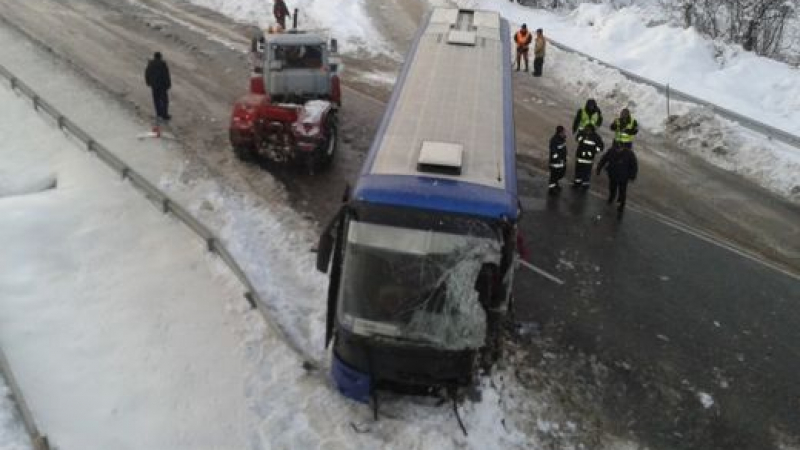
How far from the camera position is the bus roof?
26.9ft

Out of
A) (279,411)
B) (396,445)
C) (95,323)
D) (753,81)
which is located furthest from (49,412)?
(753,81)

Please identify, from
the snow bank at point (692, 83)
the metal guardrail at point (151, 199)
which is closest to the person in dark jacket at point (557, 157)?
the snow bank at point (692, 83)

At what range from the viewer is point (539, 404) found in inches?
378

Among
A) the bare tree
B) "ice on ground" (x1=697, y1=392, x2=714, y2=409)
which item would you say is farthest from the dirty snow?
the bare tree

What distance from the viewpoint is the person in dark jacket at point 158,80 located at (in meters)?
16.6

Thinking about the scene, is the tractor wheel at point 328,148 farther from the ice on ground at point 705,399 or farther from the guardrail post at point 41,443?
the ice on ground at point 705,399

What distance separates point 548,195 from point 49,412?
10116 mm

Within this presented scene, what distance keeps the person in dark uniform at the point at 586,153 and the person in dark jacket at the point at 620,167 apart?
0.33 meters

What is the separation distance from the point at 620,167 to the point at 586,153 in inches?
33.3

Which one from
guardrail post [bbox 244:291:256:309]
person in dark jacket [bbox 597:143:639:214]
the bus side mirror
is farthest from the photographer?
person in dark jacket [bbox 597:143:639:214]

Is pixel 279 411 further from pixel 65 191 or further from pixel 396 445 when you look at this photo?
pixel 65 191

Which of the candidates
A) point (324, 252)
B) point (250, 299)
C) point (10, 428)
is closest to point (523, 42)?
point (250, 299)

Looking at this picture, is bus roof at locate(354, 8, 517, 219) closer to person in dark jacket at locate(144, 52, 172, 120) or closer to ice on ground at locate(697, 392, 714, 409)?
ice on ground at locate(697, 392, 714, 409)

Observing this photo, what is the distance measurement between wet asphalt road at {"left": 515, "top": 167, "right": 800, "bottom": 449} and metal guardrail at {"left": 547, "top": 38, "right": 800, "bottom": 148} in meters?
5.03
